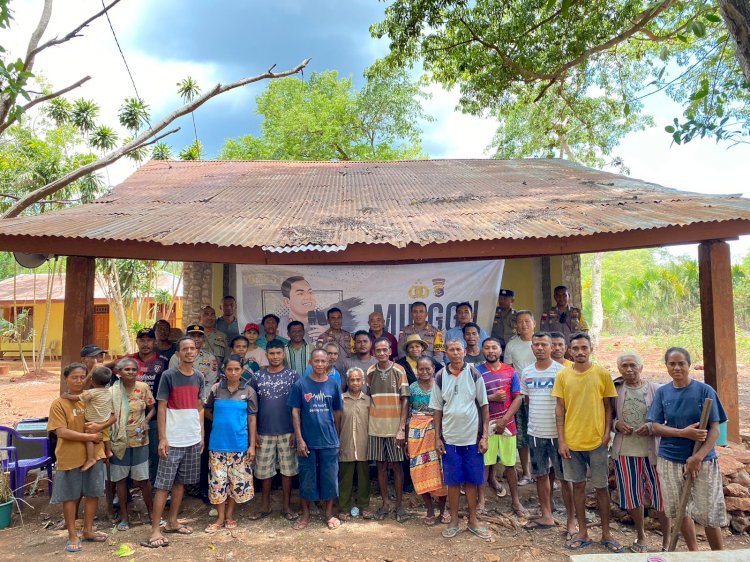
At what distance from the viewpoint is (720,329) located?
4852 millimetres

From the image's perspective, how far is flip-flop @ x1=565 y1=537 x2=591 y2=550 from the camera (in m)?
3.84

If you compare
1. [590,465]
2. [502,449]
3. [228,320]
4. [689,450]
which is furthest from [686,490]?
[228,320]

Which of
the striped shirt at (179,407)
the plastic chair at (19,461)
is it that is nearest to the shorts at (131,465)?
the striped shirt at (179,407)

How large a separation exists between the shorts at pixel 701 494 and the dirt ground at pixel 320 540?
616 mm

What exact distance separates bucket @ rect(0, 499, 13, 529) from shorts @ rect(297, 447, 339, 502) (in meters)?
2.57

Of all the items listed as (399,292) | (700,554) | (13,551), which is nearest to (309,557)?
(13,551)

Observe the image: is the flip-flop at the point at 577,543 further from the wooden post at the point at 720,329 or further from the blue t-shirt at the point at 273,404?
the blue t-shirt at the point at 273,404

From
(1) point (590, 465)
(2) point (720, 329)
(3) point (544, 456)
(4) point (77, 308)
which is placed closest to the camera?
(1) point (590, 465)

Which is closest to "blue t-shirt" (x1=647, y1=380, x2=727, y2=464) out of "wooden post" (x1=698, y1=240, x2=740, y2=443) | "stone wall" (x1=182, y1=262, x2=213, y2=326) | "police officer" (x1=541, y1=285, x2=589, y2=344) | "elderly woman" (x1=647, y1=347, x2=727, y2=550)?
"elderly woman" (x1=647, y1=347, x2=727, y2=550)

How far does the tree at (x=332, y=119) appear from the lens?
826 inches

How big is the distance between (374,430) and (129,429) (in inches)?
79.8

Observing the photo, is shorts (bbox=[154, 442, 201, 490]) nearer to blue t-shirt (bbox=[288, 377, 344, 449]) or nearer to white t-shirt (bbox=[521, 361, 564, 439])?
blue t-shirt (bbox=[288, 377, 344, 449])

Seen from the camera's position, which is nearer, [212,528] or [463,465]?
[463,465]

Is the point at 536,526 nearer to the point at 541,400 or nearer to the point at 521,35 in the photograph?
the point at 541,400
